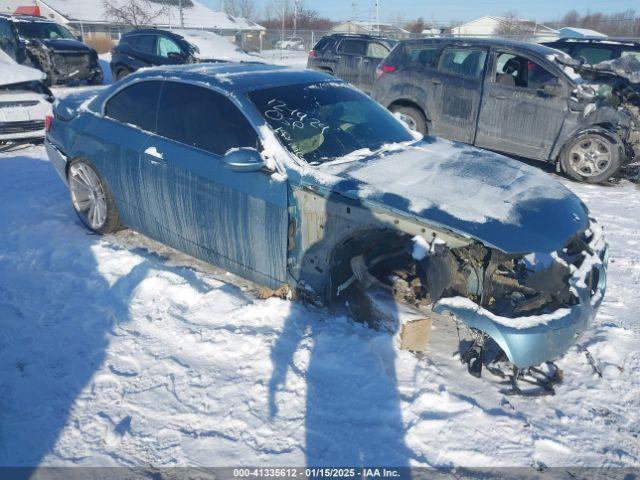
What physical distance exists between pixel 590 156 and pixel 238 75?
17.2ft

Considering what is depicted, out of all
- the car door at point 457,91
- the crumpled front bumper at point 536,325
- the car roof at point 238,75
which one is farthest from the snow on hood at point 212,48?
the crumpled front bumper at point 536,325

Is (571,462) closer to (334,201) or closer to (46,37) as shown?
(334,201)

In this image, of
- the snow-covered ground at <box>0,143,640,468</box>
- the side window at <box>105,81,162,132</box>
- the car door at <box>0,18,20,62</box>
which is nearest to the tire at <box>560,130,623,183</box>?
the snow-covered ground at <box>0,143,640,468</box>

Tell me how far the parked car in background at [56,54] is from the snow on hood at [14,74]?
5397mm

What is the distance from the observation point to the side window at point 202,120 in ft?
11.5

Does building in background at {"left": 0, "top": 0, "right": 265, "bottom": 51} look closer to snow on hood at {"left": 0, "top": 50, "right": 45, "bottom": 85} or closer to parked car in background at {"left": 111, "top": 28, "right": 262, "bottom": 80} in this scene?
parked car in background at {"left": 111, "top": 28, "right": 262, "bottom": 80}

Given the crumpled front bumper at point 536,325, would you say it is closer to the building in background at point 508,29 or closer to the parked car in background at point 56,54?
the parked car in background at point 56,54

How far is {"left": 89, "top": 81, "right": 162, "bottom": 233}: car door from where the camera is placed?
13.5 feet

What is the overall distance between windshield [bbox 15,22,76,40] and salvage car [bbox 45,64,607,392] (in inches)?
466

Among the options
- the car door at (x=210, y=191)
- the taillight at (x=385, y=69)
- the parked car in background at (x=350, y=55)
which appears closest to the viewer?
the car door at (x=210, y=191)

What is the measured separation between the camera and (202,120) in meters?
3.74

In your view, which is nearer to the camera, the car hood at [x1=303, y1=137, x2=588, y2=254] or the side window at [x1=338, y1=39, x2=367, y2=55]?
the car hood at [x1=303, y1=137, x2=588, y2=254]

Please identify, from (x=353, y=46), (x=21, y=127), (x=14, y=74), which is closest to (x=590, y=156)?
→ (x=353, y=46)

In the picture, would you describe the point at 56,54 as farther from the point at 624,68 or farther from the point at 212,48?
the point at 624,68
